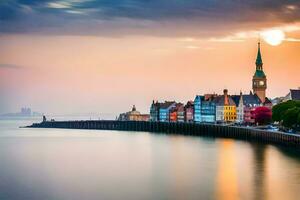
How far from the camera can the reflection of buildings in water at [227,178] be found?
49281 mm

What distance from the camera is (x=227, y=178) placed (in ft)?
191

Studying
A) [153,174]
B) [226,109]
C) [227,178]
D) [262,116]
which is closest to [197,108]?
[226,109]

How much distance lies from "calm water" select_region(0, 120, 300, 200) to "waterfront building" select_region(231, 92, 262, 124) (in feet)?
250

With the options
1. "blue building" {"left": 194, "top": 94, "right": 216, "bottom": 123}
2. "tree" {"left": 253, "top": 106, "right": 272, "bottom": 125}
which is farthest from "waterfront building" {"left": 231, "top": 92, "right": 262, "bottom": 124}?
"tree" {"left": 253, "top": 106, "right": 272, "bottom": 125}

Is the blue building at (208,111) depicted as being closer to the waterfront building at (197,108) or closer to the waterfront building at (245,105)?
the waterfront building at (197,108)

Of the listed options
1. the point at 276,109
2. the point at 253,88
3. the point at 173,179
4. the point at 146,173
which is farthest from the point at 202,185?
the point at 253,88

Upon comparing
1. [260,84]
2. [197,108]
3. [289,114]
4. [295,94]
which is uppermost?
[260,84]

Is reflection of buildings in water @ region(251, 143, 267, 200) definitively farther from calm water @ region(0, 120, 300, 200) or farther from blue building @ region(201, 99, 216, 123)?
blue building @ region(201, 99, 216, 123)

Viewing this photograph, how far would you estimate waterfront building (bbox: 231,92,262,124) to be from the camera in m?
165

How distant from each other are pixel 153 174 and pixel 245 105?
A: 110 metres

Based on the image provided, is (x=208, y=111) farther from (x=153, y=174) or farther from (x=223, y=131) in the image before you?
(x=153, y=174)

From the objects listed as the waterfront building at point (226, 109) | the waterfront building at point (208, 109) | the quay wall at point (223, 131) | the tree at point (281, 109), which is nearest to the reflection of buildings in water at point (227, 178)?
the quay wall at point (223, 131)

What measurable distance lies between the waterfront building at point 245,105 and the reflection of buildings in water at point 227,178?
82943 millimetres

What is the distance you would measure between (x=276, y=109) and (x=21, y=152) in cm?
4573
